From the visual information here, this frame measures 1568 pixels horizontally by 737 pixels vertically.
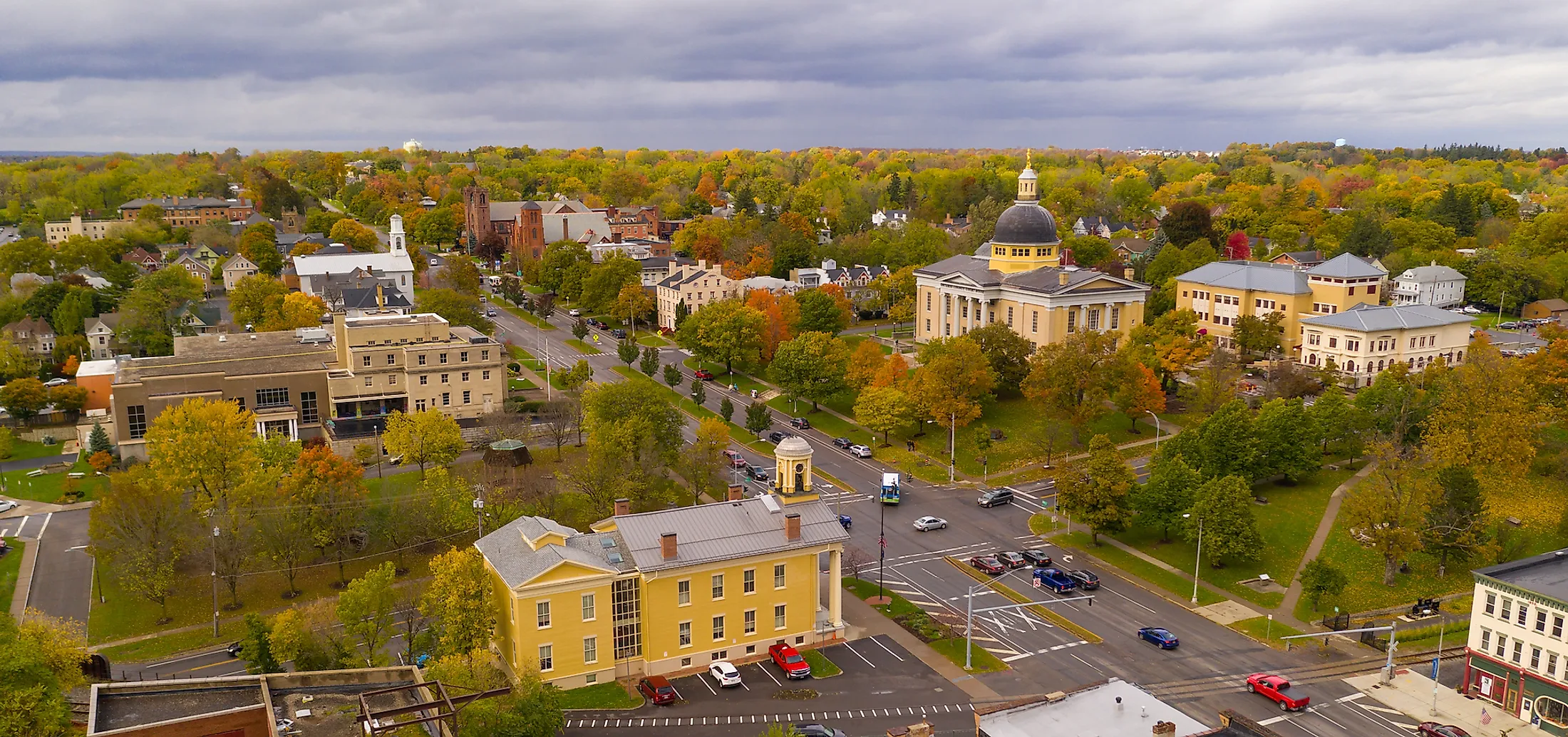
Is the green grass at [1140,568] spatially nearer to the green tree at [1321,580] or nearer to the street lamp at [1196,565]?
the street lamp at [1196,565]

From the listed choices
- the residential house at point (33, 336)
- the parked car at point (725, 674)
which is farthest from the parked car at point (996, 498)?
the residential house at point (33, 336)

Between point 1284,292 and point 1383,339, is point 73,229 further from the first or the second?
point 1383,339

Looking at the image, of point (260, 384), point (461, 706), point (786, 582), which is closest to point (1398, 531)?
point (786, 582)

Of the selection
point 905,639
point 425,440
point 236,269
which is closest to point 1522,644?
point 905,639

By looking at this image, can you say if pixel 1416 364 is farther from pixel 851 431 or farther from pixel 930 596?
pixel 930 596

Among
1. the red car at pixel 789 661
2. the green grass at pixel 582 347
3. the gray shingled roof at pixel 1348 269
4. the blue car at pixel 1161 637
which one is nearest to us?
the red car at pixel 789 661

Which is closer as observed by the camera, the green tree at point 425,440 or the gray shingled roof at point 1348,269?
the green tree at point 425,440
